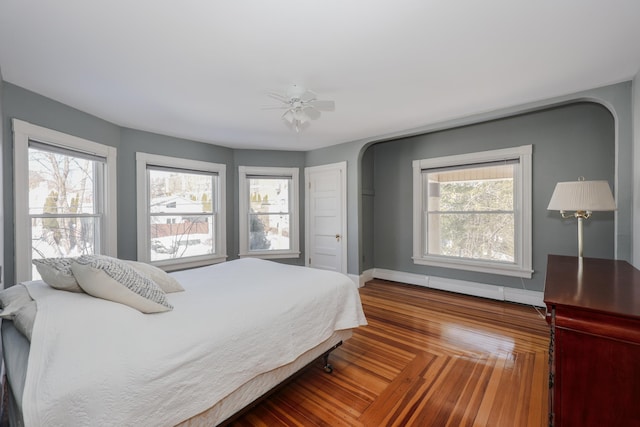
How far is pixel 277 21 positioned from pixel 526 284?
4068 mm

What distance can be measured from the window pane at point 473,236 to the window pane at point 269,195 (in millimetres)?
2564

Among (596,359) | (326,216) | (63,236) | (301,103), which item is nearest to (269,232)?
(326,216)

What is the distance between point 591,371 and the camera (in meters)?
1.10

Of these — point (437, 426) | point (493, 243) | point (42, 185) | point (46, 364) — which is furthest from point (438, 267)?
point (42, 185)

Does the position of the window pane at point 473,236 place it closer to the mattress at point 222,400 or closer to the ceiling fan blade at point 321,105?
the ceiling fan blade at point 321,105

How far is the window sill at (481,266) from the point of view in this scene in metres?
3.55

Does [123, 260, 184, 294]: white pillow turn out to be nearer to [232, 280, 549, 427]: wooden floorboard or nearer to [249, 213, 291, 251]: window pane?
[232, 280, 549, 427]: wooden floorboard

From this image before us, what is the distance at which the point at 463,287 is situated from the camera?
4.05 metres

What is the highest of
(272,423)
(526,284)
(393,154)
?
(393,154)

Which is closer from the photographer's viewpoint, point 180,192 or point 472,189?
point 472,189

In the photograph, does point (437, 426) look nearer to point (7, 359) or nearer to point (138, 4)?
point (7, 359)

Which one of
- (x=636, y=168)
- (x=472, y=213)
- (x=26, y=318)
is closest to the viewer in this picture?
(x=26, y=318)

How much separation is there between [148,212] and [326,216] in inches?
108

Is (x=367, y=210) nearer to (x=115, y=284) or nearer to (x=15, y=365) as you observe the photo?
(x=115, y=284)
